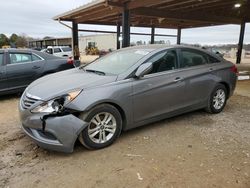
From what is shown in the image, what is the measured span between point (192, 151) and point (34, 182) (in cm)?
211

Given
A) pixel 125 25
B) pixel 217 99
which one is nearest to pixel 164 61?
pixel 217 99

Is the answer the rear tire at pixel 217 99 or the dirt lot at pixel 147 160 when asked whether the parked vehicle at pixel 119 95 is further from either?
the dirt lot at pixel 147 160

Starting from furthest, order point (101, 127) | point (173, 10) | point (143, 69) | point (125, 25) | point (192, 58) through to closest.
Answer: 1. point (173, 10)
2. point (125, 25)
3. point (192, 58)
4. point (143, 69)
5. point (101, 127)

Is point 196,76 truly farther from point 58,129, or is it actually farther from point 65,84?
point 58,129

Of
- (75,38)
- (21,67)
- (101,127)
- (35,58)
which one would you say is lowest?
(101,127)

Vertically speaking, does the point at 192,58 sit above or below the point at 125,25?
below

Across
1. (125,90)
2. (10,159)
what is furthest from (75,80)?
(10,159)

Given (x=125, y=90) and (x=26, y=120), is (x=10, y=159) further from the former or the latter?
(x=125, y=90)

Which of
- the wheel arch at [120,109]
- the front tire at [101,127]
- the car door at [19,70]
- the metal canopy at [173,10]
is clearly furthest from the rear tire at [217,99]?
the metal canopy at [173,10]

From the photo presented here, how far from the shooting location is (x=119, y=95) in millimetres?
3662

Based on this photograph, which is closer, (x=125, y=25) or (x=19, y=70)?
(x=19, y=70)

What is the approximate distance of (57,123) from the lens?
3.20 metres

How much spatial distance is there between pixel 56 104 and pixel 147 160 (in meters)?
1.41

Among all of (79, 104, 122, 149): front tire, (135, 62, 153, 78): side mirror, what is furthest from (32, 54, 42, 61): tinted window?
(79, 104, 122, 149): front tire
